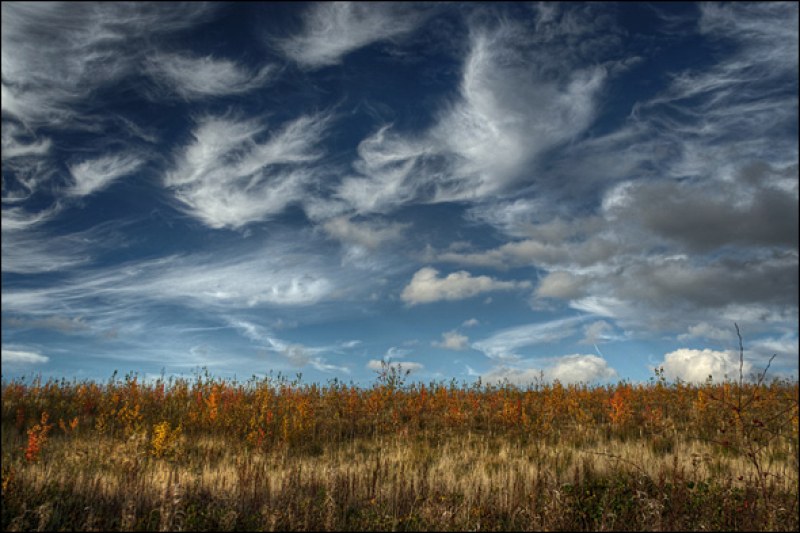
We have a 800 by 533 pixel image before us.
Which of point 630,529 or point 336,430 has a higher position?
point 336,430

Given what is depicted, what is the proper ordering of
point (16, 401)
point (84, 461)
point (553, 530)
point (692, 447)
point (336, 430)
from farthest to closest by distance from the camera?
point (16, 401) → point (336, 430) → point (692, 447) → point (84, 461) → point (553, 530)

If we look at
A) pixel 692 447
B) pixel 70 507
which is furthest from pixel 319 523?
pixel 692 447

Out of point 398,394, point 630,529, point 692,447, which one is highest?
point 398,394

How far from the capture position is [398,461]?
11.6 m

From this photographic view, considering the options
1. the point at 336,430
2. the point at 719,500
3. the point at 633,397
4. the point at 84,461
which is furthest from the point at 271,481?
the point at 633,397

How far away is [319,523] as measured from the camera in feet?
25.2

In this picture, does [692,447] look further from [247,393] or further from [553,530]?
[247,393]

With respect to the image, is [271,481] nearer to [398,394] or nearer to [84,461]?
[84,461]

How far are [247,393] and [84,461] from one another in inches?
322

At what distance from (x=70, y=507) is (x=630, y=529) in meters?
8.92

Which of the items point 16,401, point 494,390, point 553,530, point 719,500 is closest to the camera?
point 553,530

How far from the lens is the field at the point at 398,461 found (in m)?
8.00

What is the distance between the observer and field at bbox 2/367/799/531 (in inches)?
315

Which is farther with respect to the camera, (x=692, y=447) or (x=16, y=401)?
(x=16, y=401)
